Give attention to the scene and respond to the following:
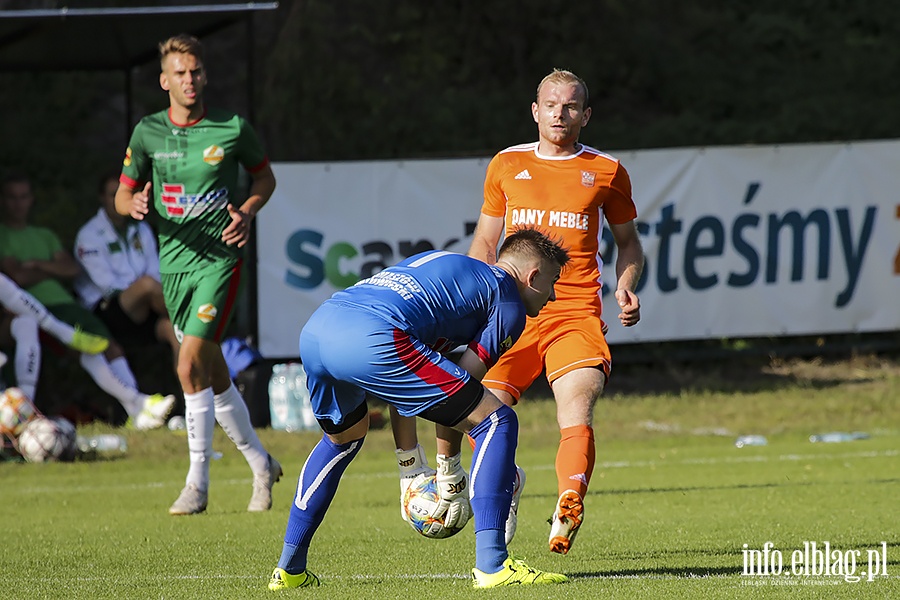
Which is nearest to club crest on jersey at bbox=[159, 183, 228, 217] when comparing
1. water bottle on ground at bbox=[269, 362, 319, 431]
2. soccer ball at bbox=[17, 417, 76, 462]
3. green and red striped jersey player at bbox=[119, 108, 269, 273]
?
green and red striped jersey player at bbox=[119, 108, 269, 273]

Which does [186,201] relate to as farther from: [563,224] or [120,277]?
[120,277]

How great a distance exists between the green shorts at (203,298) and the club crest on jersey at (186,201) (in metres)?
0.35

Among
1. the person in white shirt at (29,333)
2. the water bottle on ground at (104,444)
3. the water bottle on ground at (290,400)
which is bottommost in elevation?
the water bottle on ground at (104,444)

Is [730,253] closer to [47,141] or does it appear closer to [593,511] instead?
[593,511]

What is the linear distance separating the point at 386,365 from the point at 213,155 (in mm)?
3715

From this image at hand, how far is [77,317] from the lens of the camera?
43.9ft

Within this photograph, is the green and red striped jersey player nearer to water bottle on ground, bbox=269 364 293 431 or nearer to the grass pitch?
the grass pitch

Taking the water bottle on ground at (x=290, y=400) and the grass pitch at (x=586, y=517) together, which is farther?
the water bottle on ground at (x=290, y=400)

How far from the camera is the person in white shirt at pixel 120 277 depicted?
539 inches

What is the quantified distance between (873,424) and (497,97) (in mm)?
9262

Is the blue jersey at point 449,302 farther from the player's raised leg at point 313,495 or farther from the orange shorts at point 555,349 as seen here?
the orange shorts at point 555,349

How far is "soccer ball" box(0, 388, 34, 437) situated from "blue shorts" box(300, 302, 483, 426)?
694 centimetres

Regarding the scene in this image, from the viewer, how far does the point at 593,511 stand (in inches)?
334

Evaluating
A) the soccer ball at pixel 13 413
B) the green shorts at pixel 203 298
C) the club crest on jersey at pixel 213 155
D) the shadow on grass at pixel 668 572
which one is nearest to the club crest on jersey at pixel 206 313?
the green shorts at pixel 203 298
